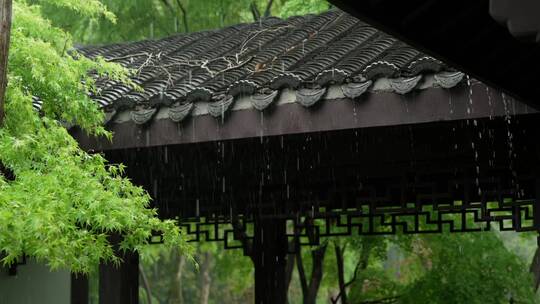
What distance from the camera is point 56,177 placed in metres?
6.06

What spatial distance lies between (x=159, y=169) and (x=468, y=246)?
230 inches

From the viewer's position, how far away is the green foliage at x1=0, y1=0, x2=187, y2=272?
223 inches

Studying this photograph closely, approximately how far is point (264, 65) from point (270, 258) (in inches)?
115

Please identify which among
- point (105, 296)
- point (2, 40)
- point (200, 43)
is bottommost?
point (105, 296)

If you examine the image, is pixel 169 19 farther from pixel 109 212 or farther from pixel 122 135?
pixel 109 212

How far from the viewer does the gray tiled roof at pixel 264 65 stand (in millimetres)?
Answer: 6414

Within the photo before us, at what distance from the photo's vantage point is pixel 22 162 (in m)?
6.31

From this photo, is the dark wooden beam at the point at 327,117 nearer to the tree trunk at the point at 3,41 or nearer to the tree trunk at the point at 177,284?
the tree trunk at the point at 3,41

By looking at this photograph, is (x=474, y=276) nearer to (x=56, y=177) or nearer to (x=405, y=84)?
(x=405, y=84)

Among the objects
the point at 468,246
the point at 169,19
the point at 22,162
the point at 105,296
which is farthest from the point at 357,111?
the point at 169,19

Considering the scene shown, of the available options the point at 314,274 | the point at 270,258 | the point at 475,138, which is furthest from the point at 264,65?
the point at 314,274

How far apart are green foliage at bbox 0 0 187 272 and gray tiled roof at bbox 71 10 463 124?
38 centimetres

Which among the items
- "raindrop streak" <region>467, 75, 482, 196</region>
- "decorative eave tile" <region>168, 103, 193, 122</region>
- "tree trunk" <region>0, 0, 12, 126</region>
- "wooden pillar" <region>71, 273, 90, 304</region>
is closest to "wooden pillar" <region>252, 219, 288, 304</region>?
"wooden pillar" <region>71, 273, 90, 304</region>

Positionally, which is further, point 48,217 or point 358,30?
point 358,30
